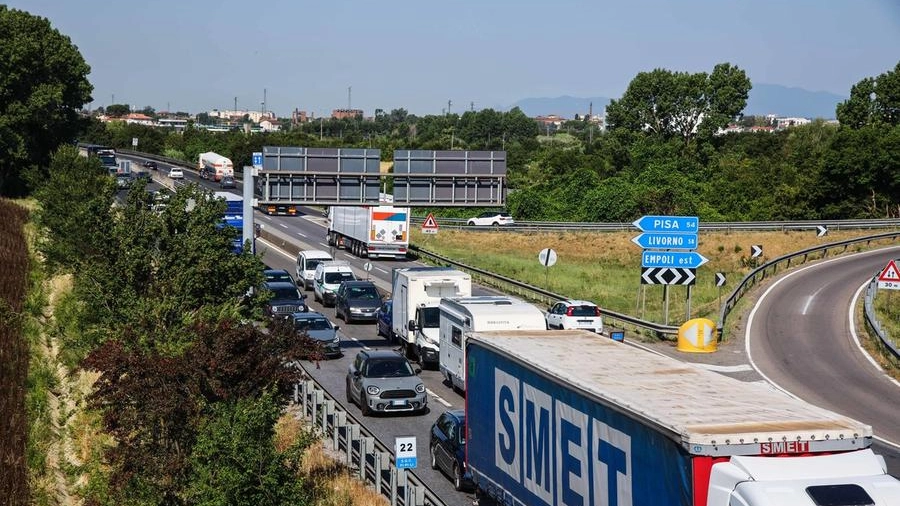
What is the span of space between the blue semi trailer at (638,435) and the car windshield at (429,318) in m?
16.4

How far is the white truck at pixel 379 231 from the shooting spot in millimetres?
63000

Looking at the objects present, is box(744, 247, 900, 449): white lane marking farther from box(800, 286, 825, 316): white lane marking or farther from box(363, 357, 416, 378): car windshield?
box(363, 357, 416, 378): car windshield

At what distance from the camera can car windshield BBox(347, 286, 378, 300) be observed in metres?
45.3

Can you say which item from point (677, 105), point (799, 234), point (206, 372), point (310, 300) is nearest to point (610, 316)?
point (310, 300)

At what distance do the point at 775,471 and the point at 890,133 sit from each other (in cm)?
8374

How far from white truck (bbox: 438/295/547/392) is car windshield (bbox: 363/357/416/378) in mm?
1858

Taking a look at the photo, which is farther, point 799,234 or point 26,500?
point 799,234

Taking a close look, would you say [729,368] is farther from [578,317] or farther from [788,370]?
[578,317]

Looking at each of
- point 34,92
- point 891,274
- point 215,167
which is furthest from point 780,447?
point 215,167

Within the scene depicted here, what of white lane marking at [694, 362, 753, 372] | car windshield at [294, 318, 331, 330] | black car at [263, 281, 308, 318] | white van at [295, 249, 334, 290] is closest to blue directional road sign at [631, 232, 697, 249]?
white lane marking at [694, 362, 753, 372]

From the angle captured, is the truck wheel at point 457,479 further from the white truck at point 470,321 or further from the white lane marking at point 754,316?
the white lane marking at point 754,316

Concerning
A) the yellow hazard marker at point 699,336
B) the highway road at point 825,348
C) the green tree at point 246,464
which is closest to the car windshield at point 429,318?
the yellow hazard marker at point 699,336

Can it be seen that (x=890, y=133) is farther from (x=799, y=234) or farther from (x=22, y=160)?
(x=22, y=160)

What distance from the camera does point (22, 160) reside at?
83.4 meters
